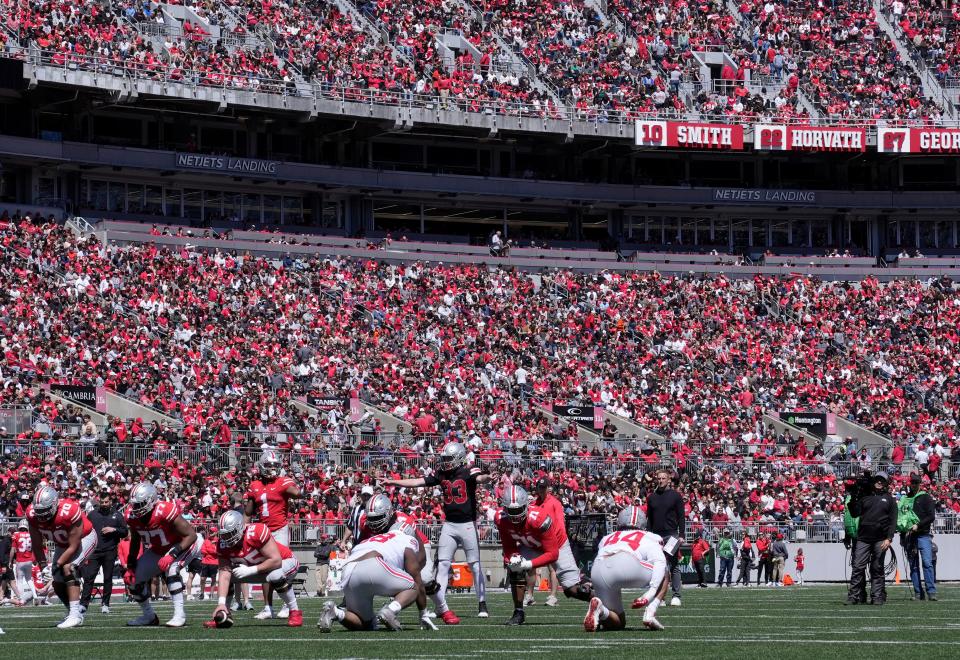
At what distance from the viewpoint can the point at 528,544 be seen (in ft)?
51.5

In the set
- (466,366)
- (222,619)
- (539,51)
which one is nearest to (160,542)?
(222,619)

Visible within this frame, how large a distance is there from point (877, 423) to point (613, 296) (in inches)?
348

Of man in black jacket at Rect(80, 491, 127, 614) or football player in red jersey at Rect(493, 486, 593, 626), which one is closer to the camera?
football player in red jersey at Rect(493, 486, 593, 626)

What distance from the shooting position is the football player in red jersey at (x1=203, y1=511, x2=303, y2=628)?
1478cm

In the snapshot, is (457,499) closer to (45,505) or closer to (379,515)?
(379,515)

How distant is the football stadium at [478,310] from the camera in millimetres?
18172

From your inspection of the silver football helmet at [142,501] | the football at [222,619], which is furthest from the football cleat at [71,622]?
the football at [222,619]

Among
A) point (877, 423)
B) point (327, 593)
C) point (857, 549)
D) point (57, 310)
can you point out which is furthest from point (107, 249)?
point (857, 549)

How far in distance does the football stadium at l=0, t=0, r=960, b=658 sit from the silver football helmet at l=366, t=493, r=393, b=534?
1.1 inches

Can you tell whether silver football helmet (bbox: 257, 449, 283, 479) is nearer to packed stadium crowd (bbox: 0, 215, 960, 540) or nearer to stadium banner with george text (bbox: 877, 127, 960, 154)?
packed stadium crowd (bbox: 0, 215, 960, 540)

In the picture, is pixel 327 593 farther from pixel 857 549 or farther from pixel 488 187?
pixel 488 187

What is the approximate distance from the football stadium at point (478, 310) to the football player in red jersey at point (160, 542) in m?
0.03

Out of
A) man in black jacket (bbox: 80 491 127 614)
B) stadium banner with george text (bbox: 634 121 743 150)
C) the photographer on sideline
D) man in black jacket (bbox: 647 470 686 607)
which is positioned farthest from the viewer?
stadium banner with george text (bbox: 634 121 743 150)

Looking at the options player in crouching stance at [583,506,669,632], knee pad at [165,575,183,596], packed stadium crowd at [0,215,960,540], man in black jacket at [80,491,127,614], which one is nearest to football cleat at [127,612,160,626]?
knee pad at [165,575,183,596]
